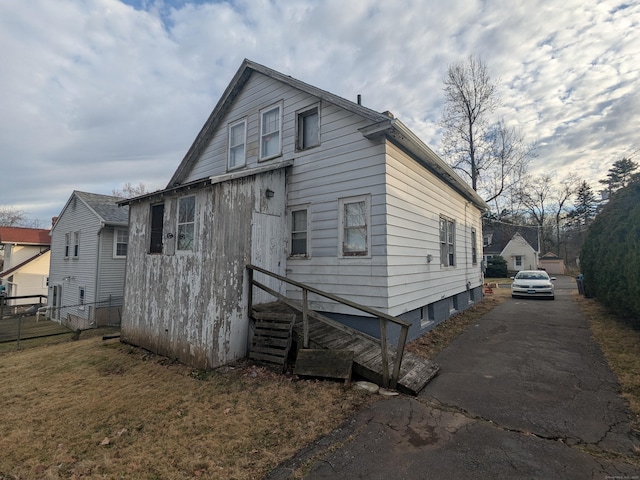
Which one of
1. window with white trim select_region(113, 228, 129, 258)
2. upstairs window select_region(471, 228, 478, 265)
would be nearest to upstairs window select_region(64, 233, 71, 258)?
window with white trim select_region(113, 228, 129, 258)

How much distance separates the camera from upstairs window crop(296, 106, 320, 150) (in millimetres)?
8172

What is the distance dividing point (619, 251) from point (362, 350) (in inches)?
384

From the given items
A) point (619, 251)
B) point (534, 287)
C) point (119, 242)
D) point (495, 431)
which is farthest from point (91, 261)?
→ point (534, 287)

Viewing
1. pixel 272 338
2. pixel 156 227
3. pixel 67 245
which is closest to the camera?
pixel 272 338

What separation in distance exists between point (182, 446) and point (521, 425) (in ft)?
13.9

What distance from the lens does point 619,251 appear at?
32.1 feet

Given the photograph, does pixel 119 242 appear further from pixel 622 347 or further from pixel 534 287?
pixel 534 287

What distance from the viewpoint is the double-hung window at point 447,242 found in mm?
10750

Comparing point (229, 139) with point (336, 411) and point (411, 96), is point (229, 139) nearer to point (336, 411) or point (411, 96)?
point (411, 96)

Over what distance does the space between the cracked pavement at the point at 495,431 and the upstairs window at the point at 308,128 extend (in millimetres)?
6304

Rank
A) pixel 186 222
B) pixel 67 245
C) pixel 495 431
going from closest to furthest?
pixel 495 431 → pixel 186 222 → pixel 67 245

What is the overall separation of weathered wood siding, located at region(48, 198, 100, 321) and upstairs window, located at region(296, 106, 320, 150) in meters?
14.8

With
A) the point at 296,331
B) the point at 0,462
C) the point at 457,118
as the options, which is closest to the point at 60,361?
the point at 0,462

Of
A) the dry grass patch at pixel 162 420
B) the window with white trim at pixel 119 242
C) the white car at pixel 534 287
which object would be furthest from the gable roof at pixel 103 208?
the white car at pixel 534 287
